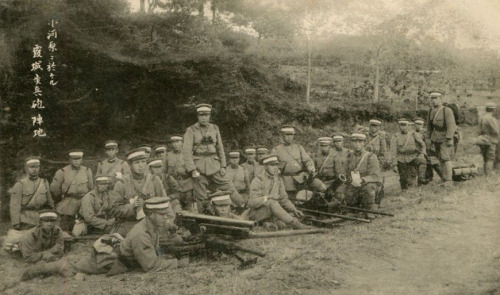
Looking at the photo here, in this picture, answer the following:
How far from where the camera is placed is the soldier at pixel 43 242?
18.5 ft

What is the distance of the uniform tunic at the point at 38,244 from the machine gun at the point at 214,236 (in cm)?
173

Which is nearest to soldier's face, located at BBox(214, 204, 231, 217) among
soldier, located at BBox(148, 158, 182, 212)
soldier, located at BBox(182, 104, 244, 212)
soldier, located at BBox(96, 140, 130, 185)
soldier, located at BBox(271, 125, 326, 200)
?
soldier, located at BBox(182, 104, 244, 212)

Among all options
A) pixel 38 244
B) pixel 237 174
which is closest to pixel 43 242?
pixel 38 244

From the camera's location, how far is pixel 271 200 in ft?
20.5

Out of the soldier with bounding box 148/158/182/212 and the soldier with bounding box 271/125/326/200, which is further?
the soldier with bounding box 271/125/326/200

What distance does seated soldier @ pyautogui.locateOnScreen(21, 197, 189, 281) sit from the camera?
185 inches

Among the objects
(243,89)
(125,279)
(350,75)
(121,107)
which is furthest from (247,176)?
(350,75)

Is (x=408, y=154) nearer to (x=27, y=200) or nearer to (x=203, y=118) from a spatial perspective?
(x=203, y=118)

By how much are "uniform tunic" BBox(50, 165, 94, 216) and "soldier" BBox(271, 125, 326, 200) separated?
3.17 meters

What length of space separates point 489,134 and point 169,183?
6.25m

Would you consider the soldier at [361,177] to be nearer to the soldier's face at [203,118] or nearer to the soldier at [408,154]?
the soldier at [408,154]

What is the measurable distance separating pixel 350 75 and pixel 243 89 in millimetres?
3697

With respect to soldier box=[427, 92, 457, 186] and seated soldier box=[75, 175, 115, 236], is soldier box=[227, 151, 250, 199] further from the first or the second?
soldier box=[427, 92, 457, 186]

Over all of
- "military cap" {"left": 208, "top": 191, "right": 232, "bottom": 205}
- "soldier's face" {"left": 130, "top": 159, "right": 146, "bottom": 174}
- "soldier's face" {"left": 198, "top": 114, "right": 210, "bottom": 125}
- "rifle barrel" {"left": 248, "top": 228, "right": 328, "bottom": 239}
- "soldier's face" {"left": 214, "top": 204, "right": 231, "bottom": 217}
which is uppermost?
"soldier's face" {"left": 198, "top": 114, "right": 210, "bottom": 125}
